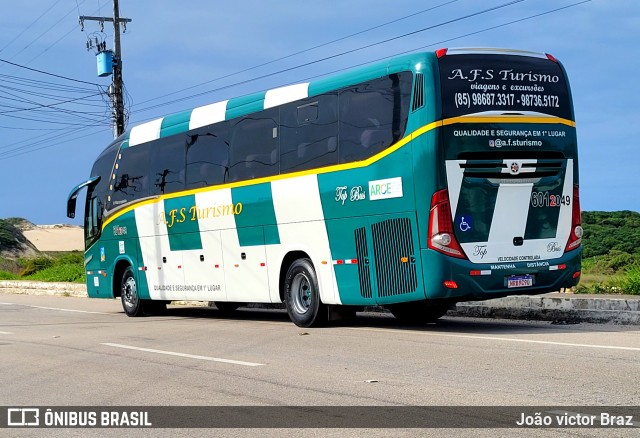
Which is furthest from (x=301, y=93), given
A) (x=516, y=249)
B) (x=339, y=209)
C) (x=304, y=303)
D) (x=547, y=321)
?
(x=547, y=321)

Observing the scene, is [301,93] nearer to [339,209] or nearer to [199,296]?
[339,209]

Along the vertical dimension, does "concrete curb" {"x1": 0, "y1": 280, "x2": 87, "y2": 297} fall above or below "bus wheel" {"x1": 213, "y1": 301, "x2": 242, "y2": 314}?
above

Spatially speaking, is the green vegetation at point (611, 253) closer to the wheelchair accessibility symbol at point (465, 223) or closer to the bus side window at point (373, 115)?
the wheelchair accessibility symbol at point (465, 223)

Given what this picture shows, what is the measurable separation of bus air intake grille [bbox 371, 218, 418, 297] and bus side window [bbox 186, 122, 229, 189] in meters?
4.43

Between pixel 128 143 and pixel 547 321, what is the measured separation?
1015 centimetres


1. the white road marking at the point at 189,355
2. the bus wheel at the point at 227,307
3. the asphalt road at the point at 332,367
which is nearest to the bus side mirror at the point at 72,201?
the bus wheel at the point at 227,307

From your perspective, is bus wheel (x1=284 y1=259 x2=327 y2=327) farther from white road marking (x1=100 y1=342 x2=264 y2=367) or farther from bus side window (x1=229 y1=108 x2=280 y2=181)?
white road marking (x1=100 y1=342 x2=264 y2=367)

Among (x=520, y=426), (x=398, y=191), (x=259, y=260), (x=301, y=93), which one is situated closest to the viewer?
(x=520, y=426)

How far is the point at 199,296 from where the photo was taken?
60.0ft

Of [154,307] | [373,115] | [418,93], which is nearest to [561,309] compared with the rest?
[373,115]

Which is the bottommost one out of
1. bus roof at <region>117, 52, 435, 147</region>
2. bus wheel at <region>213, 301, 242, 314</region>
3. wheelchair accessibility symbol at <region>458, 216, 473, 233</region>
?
bus wheel at <region>213, 301, 242, 314</region>

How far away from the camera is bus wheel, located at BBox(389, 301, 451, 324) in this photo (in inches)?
606

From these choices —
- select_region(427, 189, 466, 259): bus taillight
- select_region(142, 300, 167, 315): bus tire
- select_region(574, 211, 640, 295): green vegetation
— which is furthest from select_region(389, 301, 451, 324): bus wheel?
select_region(142, 300, 167, 315): bus tire

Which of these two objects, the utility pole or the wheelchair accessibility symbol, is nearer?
the wheelchair accessibility symbol
